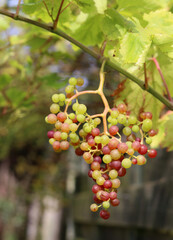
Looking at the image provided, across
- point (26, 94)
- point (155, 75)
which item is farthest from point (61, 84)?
point (155, 75)

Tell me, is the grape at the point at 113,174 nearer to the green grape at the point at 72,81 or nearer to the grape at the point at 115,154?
the grape at the point at 115,154

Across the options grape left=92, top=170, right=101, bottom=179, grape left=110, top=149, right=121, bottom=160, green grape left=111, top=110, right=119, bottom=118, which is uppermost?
green grape left=111, top=110, right=119, bottom=118

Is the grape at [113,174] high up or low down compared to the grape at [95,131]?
down

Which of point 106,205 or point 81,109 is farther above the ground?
point 81,109

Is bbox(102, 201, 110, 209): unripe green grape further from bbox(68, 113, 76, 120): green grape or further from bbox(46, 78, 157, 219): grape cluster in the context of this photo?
bbox(68, 113, 76, 120): green grape

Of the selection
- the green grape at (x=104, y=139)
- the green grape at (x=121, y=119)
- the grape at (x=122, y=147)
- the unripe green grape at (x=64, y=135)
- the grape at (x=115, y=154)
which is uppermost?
the green grape at (x=121, y=119)

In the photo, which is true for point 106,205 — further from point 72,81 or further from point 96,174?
point 72,81

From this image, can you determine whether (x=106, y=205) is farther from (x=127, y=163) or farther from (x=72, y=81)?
(x=72, y=81)

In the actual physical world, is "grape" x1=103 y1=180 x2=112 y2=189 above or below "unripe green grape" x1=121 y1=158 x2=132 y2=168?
below

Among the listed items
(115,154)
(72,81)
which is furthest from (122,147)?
(72,81)

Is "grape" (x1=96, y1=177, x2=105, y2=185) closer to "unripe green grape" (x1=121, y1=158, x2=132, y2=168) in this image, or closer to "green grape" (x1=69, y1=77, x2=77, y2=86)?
"unripe green grape" (x1=121, y1=158, x2=132, y2=168)

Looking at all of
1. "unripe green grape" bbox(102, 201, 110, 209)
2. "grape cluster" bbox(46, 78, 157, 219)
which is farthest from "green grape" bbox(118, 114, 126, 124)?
"unripe green grape" bbox(102, 201, 110, 209)

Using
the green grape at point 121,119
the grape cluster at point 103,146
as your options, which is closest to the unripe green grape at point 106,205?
the grape cluster at point 103,146
